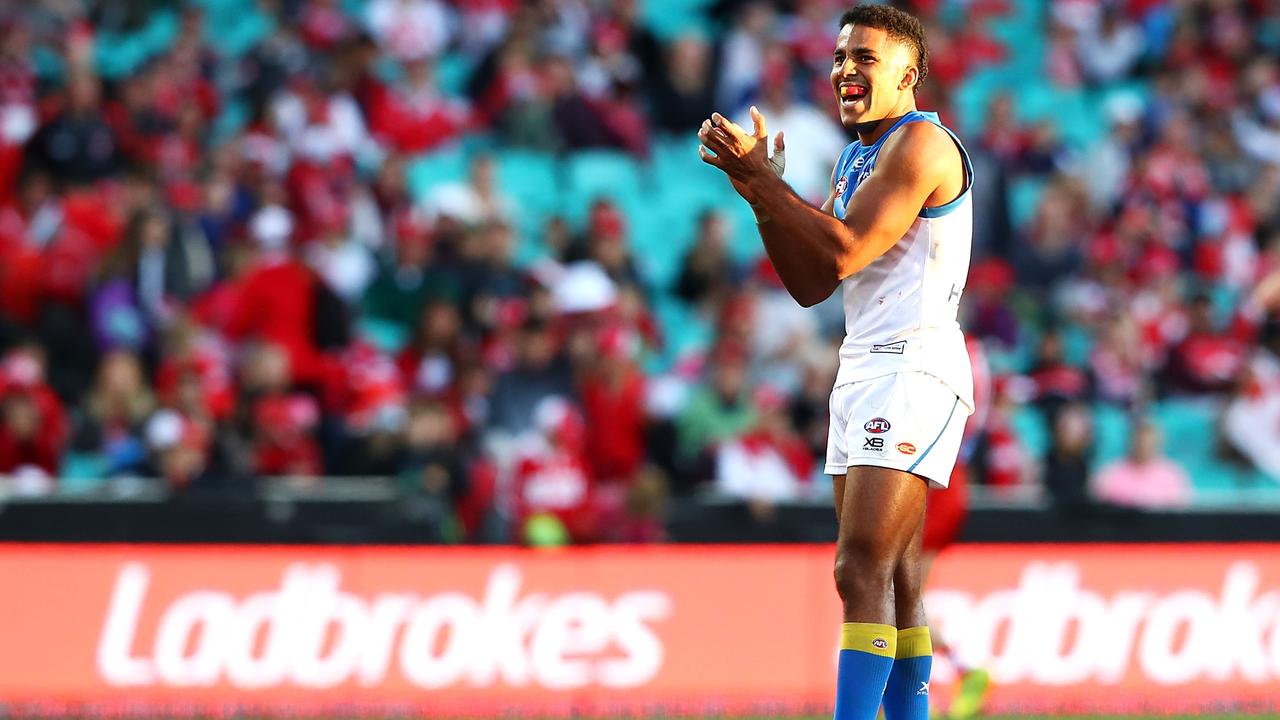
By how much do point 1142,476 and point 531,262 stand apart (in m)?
4.63

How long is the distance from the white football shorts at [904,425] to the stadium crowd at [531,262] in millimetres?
5949

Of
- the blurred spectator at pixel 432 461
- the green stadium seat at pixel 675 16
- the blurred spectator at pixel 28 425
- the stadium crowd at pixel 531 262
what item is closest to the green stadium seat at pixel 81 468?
the stadium crowd at pixel 531 262

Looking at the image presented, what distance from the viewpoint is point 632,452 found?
41.5ft

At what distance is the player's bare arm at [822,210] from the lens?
5.34m

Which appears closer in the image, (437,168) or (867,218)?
(867,218)

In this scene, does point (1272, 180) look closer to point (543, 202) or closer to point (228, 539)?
point (543, 202)

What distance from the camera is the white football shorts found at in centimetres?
561

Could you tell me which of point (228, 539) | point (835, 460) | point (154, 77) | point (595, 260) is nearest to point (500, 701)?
point (228, 539)

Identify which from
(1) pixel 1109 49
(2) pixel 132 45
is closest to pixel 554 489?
(2) pixel 132 45

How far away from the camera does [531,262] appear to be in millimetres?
14344

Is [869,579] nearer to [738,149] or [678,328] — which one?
[738,149]

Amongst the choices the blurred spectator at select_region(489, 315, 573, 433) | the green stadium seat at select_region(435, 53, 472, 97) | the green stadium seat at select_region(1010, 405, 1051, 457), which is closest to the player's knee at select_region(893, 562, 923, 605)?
the blurred spectator at select_region(489, 315, 573, 433)

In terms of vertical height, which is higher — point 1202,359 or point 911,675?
point 1202,359

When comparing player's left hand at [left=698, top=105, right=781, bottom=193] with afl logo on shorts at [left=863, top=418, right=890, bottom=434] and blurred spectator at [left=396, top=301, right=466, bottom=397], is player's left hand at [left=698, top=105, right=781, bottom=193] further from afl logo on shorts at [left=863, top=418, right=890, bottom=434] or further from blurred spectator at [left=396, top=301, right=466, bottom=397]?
blurred spectator at [left=396, top=301, right=466, bottom=397]
